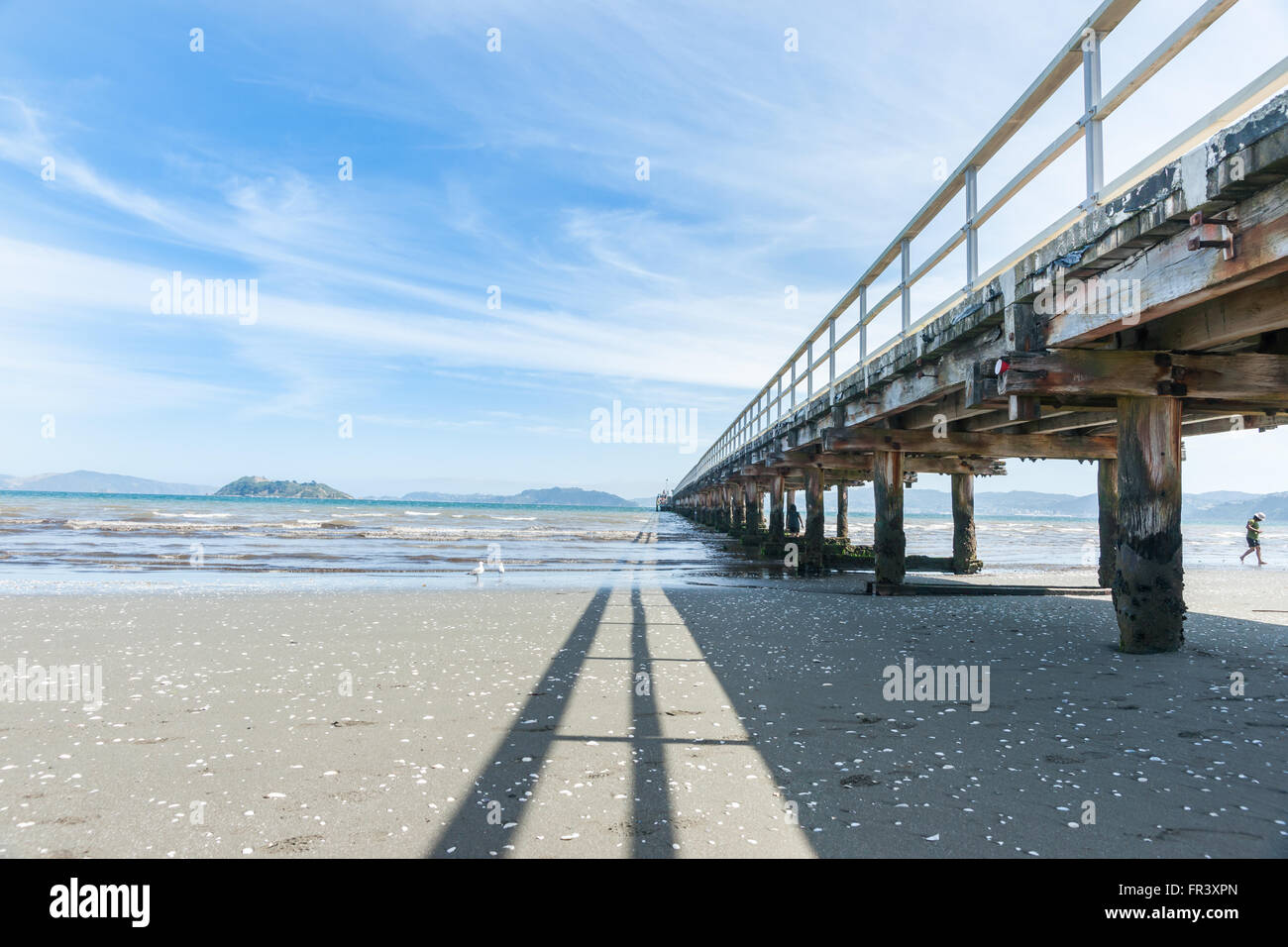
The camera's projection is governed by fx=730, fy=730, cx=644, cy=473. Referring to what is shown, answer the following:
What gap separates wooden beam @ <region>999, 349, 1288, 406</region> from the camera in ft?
24.9

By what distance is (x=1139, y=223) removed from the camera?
18.9ft

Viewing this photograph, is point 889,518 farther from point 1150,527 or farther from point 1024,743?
point 1024,743

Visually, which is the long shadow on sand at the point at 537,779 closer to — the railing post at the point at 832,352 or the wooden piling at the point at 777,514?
the railing post at the point at 832,352

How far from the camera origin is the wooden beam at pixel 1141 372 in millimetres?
7586

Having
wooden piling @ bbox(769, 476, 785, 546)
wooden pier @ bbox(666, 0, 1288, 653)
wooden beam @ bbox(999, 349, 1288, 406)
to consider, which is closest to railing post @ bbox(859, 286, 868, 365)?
wooden pier @ bbox(666, 0, 1288, 653)

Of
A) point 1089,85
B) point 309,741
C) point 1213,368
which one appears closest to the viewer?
point 309,741

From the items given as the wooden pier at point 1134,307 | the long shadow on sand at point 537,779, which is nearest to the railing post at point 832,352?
the wooden pier at point 1134,307

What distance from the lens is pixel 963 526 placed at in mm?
22359

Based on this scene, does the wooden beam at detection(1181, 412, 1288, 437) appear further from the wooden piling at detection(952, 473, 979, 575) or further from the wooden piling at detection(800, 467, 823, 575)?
the wooden piling at detection(800, 467, 823, 575)

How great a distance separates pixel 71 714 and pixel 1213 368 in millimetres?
11115

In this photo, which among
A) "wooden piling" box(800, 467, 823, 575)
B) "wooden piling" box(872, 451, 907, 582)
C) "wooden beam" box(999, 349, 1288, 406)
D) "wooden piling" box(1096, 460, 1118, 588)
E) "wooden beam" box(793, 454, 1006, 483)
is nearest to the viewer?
"wooden beam" box(999, 349, 1288, 406)

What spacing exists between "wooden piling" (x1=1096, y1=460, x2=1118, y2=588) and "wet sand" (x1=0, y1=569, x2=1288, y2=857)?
20.2ft
